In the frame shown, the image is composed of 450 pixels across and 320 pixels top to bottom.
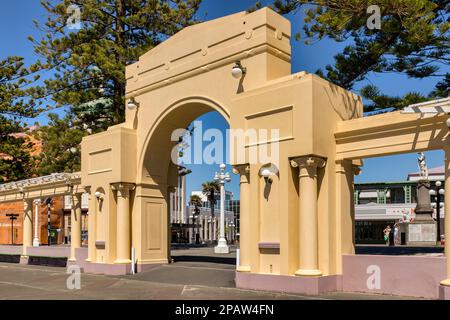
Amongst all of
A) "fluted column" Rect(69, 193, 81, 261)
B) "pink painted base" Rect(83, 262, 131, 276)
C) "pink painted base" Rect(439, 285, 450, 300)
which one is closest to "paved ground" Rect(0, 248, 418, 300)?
"pink painted base" Rect(83, 262, 131, 276)

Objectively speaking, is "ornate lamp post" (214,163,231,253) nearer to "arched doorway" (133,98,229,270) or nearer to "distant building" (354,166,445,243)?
"arched doorway" (133,98,229,270)

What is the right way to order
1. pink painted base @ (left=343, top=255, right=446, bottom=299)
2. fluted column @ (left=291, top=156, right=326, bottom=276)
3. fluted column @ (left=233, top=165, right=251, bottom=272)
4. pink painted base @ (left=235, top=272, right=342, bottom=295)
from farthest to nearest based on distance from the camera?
fluted column @ (left=233, top=165, right=251, bottom=272) → fluted column @ (left=291, top=156, right=326, bottom=276) → pink painted base @ (left=235, top=272, right=342, bottom=295) → pink painted base @ (left=343, top=255, right=446, bottom=299)

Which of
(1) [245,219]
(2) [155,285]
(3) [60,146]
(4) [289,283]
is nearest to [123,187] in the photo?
(2) [155,285]

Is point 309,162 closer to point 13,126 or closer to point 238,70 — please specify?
point 238,70

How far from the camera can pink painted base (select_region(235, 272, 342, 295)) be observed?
11828 mm

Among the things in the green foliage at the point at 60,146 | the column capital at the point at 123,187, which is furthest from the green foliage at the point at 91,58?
the column capital at the point at 123,187

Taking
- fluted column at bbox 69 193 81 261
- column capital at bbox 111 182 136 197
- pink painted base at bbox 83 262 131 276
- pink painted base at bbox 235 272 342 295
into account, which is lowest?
pink painted base at bbox 83 262 131 276

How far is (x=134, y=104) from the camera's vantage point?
18.1 metres

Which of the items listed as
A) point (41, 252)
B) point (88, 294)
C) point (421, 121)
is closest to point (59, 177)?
point (41, 252)

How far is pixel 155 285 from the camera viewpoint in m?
14.5

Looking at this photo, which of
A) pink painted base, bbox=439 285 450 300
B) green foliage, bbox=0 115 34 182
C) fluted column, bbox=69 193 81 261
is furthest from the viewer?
green foliage, bbox=0 115 34 182

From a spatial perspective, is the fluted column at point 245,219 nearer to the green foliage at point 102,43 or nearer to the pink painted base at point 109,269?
the pink painted base at point 109,269

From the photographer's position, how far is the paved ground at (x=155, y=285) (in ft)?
40.1
